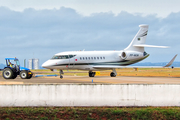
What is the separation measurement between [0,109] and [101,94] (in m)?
5.13

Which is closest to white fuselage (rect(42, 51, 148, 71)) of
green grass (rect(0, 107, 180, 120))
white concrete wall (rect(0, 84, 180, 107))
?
white concrete wall (rect(0, 84, 180, 107))

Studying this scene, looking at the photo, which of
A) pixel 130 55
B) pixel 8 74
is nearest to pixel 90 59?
pixel 130 55

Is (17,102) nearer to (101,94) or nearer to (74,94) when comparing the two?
(74,94)

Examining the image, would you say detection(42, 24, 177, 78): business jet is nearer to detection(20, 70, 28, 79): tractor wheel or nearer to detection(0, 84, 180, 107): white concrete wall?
detection(20, 70, 28, 79): tractor wheel

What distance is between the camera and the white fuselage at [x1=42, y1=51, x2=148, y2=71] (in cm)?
4059

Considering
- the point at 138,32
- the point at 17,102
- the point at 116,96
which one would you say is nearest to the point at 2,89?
the point at 17,102

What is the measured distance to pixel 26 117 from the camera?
1282cm

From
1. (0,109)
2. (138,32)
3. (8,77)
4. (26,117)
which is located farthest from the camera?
(138,32)

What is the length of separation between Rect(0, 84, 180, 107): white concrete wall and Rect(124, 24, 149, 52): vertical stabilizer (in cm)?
3311

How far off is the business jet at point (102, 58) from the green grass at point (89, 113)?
1051 inches

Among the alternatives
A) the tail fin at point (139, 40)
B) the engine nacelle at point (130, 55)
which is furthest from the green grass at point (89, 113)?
the tail fin at point (139, 40)

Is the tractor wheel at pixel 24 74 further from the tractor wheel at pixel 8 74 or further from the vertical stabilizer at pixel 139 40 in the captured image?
the vertical stabilizer at pixel 139 40

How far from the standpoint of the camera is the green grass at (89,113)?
12875 millimetres

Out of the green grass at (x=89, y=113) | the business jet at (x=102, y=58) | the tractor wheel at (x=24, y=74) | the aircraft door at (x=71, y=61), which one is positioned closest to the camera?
the green grass at (x=89, y=113)
